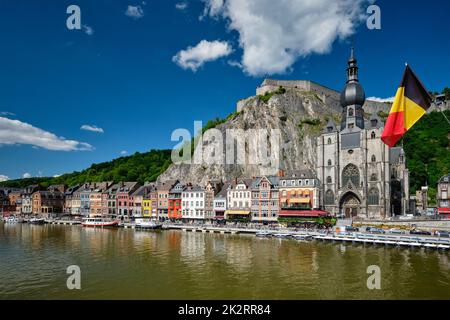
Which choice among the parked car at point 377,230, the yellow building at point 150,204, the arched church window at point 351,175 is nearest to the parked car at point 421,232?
the parked car at point 377,230

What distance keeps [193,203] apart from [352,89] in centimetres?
4002

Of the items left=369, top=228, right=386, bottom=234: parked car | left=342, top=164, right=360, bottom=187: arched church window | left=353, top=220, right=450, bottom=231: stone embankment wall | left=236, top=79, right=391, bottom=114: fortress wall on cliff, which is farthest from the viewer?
left=236, top=79, right=391, bottom=114: fortress wall on cliff

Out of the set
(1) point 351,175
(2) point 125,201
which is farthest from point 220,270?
(2) point 125,201

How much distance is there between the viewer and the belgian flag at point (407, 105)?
12891 millimetres

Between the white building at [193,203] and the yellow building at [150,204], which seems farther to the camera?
the yellow building at [150,204]

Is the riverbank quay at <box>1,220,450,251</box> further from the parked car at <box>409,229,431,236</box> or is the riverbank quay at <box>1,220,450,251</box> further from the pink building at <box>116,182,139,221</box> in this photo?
the pink building at <box>116,182,139,221</box>

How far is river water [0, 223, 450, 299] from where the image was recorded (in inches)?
950

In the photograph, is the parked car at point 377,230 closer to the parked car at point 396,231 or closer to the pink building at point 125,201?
the parked car at point 396,231

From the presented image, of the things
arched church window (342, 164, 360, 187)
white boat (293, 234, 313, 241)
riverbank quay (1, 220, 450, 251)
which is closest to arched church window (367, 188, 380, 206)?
arched church window (342, 164, 360, 187)

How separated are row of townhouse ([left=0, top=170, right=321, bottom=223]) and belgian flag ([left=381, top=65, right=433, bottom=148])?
48.3 metres

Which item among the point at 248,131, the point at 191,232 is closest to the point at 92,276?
the point at 191,232

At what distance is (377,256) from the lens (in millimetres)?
36656

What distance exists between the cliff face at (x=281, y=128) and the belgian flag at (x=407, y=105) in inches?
2939
